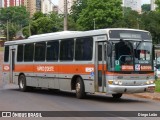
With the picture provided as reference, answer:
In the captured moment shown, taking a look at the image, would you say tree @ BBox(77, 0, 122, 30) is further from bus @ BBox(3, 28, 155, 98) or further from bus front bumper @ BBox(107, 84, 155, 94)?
bus front bumper @ BBox(107, 84, 155, 94)

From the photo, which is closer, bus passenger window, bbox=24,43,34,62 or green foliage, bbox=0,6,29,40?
bus passenger window, bbox=24,43,34,62

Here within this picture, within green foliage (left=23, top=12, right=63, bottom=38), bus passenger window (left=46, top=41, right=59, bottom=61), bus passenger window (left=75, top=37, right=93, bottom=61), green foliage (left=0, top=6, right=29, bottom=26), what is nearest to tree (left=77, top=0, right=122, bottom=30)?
green foliage (left=23, top=12, right=63, bottom=38)

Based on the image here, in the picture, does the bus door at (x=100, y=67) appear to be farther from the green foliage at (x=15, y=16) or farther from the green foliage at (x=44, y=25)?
the green foliage at (x=15, y=16)

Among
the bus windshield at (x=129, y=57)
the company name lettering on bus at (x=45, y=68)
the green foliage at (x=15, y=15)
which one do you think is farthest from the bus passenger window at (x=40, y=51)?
the green foliage at (x=15, y=15)

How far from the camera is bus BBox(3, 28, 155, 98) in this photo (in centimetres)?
1873

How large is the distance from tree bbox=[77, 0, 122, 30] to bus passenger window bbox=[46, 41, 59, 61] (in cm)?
7897

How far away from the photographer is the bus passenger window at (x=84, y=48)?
20.0m

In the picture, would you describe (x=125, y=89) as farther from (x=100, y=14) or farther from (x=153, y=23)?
(x=100, y=14)

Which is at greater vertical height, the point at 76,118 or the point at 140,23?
the point at 140,23

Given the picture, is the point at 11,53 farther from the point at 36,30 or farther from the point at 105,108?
the point at 36,30

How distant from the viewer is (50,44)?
23.5 metres

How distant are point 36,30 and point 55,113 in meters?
75.9

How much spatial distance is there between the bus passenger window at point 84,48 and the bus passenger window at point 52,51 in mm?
2004

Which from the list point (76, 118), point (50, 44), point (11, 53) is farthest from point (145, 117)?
point (11, 53)
